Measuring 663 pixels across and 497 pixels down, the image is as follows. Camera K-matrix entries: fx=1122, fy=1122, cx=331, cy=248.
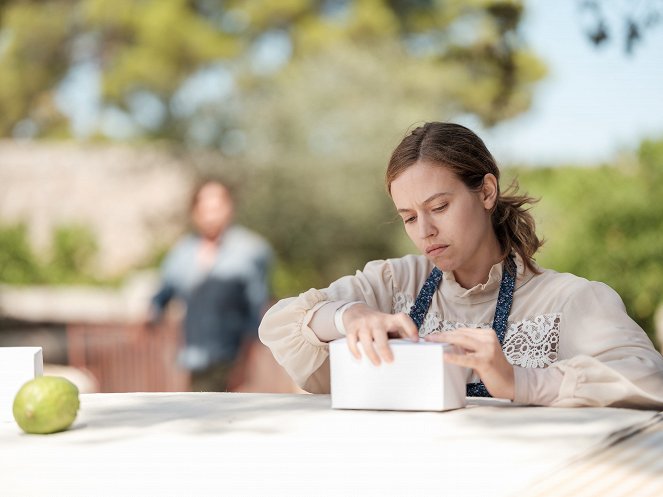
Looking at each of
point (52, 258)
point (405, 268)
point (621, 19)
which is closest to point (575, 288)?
point (405, 268)

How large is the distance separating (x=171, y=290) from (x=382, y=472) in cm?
480

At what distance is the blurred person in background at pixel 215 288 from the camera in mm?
6312

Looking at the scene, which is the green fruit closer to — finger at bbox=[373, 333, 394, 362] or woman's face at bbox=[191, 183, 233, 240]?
finger at bbox=[373, 333, 394, 362]

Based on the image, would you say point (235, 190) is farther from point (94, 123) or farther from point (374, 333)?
point (374, 333)

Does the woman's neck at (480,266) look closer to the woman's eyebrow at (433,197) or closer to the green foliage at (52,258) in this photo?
the woman's eyebrow at (433,197)

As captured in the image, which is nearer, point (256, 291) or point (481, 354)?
point (481, 354)

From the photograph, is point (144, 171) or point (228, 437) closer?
point (228, 437)

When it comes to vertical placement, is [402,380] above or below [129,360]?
above

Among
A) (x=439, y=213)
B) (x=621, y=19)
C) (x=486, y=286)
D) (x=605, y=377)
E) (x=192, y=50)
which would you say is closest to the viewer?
(x=605, y=377)

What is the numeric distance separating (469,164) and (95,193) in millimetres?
14842

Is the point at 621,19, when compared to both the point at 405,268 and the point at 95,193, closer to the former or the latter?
the point at 405,268

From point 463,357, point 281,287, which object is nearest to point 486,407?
point 463,357

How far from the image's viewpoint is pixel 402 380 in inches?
77.6

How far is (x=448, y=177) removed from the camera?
2416mm
